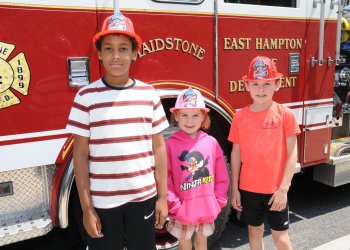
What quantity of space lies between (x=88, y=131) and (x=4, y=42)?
26.5 inches

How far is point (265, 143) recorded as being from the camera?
92.2 inches

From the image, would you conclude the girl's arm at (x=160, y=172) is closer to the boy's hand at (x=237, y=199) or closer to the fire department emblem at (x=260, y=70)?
the boy's hand at (x=237, y=199)

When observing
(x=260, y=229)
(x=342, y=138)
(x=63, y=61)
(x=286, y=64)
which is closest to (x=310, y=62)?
(x=286, y=64)

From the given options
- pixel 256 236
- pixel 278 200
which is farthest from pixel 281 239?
pixel 278 200

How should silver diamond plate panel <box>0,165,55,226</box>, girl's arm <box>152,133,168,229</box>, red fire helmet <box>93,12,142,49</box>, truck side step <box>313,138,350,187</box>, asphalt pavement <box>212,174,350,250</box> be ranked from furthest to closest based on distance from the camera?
truck side step <box>313,138,350,187</box>
asphalt pavement <box>212,174,350,250</box>
silver diamond plate panel <box>0,165,55,226</box>
girl's arm <box>152,133,168,229</box>
red fire helmet <box>93,12,142,49</box>

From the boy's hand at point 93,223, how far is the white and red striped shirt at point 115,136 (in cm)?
5

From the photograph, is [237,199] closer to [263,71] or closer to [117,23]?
[263,71]

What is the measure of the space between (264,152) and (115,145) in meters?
0.92

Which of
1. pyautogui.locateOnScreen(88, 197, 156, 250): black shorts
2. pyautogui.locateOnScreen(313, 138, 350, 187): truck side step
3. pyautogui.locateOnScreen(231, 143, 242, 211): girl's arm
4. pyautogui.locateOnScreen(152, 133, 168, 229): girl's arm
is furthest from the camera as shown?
pyautogui.locateOnScreen(313, 138, 350, 187): truck side step

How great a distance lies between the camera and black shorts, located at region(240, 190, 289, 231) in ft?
7.93

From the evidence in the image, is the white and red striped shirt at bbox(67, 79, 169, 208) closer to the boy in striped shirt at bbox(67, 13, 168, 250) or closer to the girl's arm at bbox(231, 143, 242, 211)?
the boy in striped shirt at bbox(67, 13, 168, 250)

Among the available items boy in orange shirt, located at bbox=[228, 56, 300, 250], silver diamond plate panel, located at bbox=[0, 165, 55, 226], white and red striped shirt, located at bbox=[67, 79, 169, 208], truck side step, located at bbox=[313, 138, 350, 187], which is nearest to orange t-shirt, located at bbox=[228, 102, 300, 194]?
boy in orange shirt, located at bbox=[228, 56, 300, 250]

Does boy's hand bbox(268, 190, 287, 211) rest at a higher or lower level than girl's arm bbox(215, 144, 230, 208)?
lower

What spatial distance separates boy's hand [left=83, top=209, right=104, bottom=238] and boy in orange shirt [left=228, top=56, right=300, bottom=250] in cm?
91
